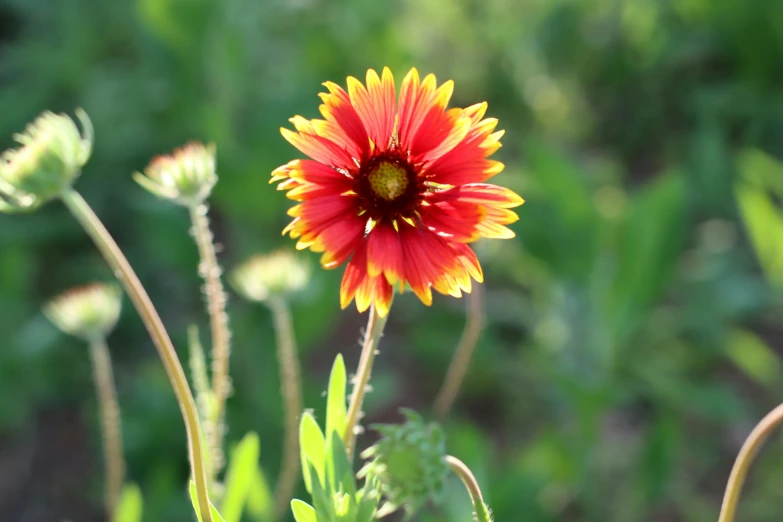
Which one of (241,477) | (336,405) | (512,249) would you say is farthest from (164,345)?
(512,249)

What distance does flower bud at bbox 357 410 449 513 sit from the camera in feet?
1.98

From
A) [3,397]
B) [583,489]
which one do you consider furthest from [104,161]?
[583,489]

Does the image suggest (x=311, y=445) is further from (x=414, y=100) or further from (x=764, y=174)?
(x=764, y=174)

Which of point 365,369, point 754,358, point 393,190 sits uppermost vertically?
point 393,190

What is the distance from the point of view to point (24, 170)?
2.09 feet

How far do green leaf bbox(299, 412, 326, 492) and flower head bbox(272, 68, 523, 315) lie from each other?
0.36 feet

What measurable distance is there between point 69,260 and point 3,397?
468 mm

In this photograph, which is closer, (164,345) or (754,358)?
(164,345)

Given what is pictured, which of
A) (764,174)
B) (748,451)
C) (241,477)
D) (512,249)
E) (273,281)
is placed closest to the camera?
(748,451)

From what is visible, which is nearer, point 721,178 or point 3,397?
point 3,397

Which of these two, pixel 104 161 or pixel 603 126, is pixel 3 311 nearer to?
pixel 104 161

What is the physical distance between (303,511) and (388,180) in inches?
10.7

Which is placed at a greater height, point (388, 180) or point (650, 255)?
point (388, 180)

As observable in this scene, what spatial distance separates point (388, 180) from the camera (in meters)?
0.69
